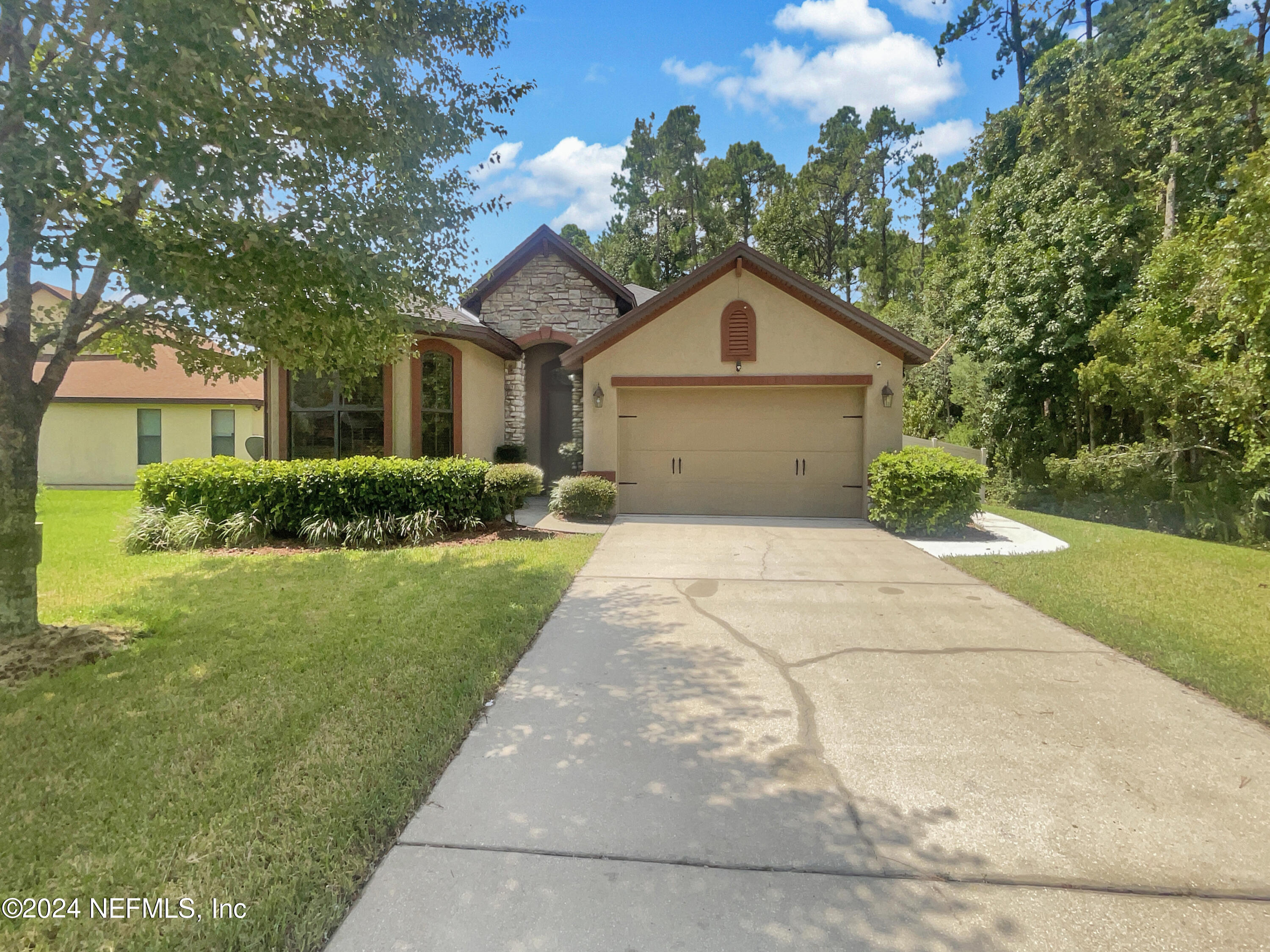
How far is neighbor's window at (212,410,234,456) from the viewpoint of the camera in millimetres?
18297

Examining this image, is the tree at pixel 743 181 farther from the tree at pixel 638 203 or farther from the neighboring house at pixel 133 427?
the neighboring house at pixel 133 427

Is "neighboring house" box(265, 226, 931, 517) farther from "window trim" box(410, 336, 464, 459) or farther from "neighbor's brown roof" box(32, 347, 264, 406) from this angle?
"neighbor's brown roof" box(32, 347, 264, 406)

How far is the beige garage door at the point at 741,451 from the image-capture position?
11.9 m

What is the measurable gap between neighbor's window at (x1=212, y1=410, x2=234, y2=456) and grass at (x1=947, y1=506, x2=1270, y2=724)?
19475 millimetres

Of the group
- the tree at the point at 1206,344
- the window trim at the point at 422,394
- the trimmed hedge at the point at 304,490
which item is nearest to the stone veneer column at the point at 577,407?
the window trim at the point at 422,394

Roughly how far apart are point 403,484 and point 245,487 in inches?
94.5

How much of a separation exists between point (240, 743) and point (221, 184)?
3.50 meters

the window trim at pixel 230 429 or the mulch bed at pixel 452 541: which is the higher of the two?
the window trim at pixel 230 429

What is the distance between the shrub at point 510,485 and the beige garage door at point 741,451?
2.39m

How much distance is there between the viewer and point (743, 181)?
3559cm

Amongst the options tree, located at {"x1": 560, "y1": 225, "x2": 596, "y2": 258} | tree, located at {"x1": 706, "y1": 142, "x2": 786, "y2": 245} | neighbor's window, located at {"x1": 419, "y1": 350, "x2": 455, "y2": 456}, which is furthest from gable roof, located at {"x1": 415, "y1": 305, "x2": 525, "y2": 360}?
tree, located at {"x1": 560, "y1": 225, "x2": 596, "y2": 258}

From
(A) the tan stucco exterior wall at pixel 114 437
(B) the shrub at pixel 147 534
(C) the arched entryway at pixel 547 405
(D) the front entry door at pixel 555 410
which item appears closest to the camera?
(B) the shrub at pixel 147 534

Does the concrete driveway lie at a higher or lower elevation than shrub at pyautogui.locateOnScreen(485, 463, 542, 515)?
lower

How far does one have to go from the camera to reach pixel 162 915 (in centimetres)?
223
